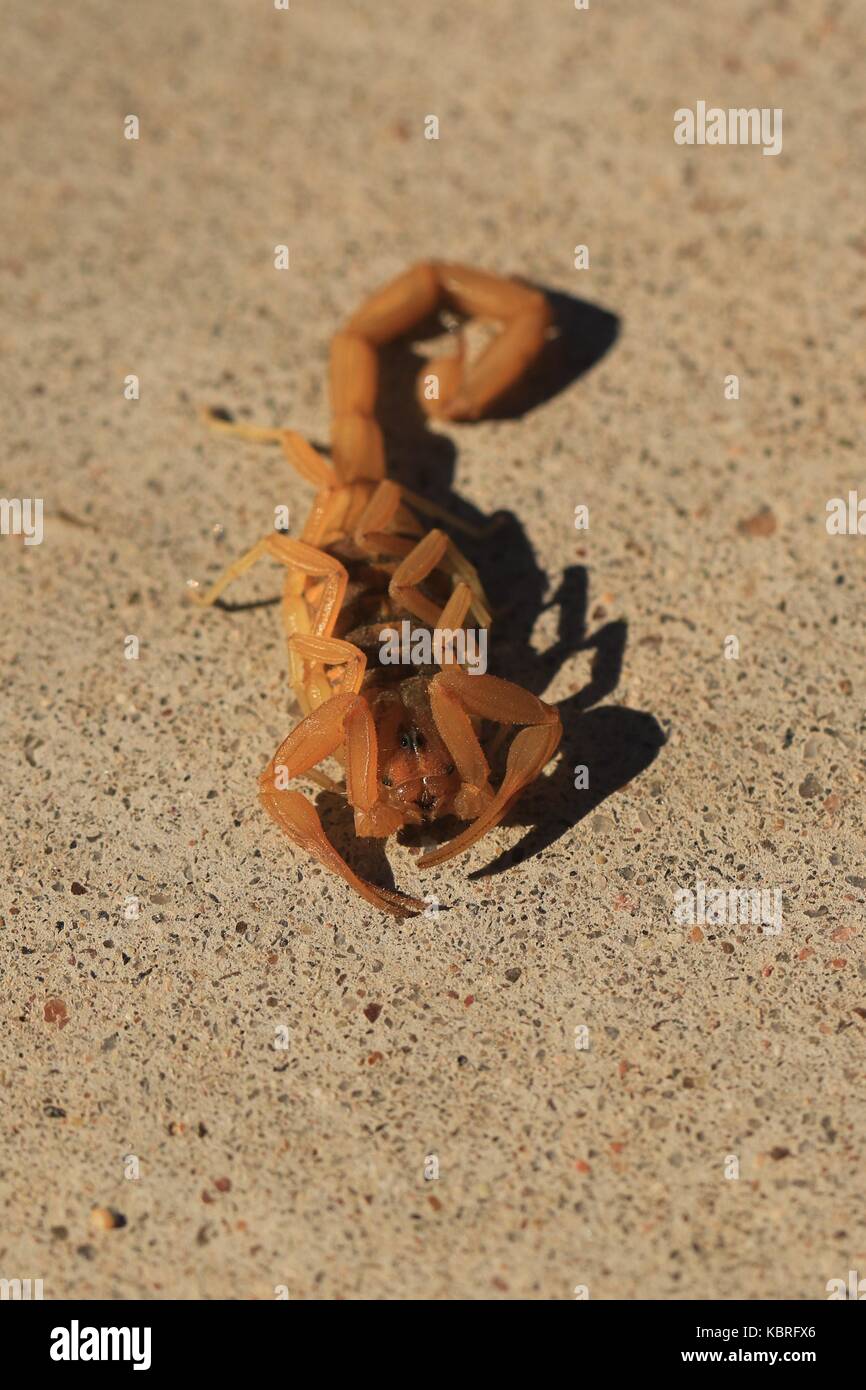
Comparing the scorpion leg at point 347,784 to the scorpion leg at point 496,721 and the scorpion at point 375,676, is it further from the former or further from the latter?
the scorpion leg at point 496,721

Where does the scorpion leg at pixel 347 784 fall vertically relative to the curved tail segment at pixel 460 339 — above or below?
below

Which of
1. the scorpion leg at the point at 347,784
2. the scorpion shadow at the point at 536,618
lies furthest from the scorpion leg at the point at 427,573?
the scorpion leg at the point at 347,784

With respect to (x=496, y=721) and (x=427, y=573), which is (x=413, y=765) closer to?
(x=496, y=721)

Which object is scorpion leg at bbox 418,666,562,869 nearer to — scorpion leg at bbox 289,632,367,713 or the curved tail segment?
scorpion leg at bbox 289,632,367,713

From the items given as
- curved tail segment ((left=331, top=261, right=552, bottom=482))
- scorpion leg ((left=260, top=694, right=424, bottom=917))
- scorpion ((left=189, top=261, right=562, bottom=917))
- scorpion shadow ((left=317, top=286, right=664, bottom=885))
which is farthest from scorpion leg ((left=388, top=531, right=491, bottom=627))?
curved tail segment ((left=331, top=261, right=552, bottom=482))
